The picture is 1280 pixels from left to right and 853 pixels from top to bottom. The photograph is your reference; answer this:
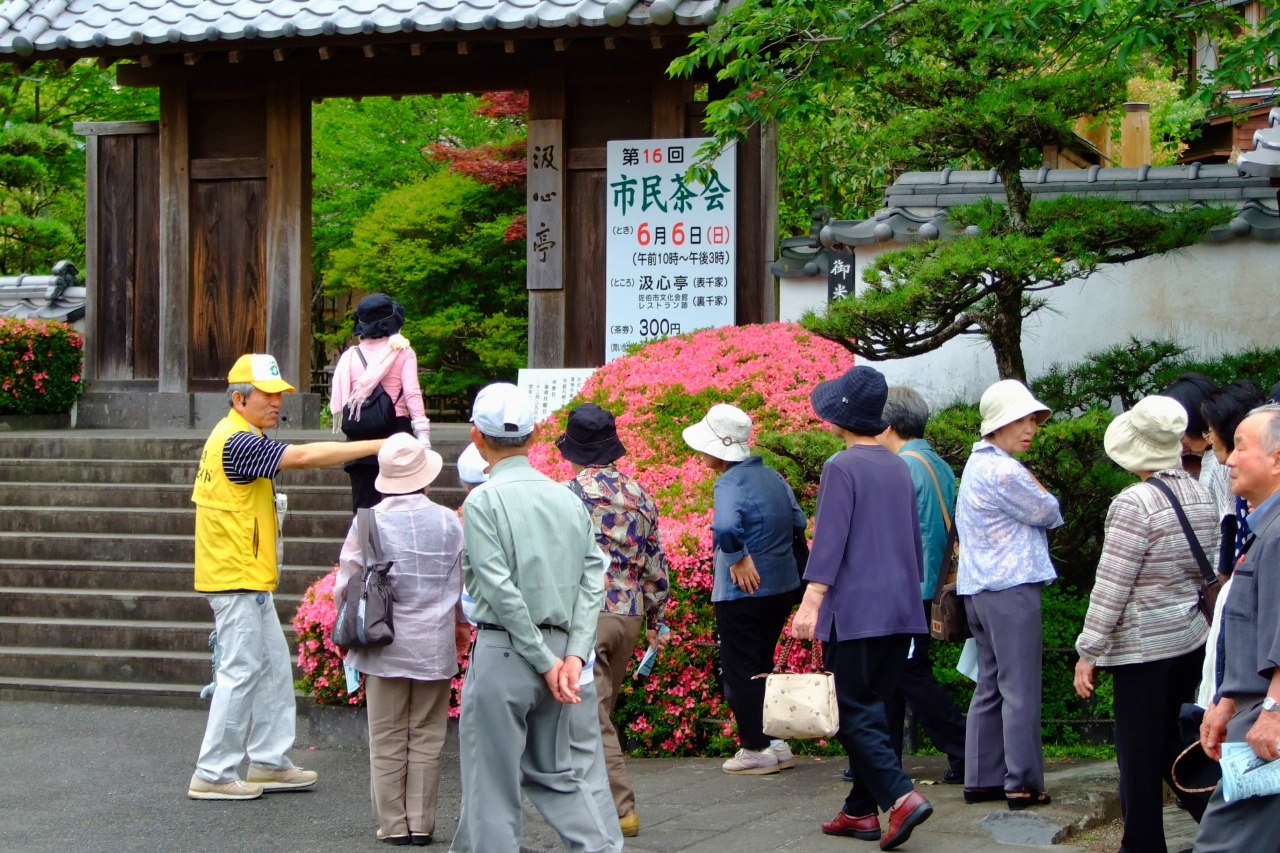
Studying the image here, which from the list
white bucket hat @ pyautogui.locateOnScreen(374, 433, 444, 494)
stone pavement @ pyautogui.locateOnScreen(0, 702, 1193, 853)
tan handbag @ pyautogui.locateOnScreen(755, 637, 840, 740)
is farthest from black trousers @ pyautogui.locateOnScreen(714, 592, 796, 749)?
white bucket hat @ pyautogui.locateOnScreen(374, 433, 444, 494)

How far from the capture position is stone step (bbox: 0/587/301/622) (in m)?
10.2

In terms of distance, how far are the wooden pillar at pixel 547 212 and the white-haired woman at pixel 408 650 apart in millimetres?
7241

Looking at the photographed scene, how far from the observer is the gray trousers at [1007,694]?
6.16 metres

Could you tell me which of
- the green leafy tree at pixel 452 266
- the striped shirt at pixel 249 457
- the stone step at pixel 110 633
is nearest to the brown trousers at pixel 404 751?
the striped shirt at pixel 249 457

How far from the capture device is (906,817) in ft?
18.5

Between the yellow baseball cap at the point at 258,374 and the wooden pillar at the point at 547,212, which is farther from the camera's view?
the wooden pillar at the point at 547,212

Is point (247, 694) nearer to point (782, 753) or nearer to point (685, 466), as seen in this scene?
point (782, 753)

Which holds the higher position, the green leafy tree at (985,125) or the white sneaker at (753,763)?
the green leafy tree at (985,125)

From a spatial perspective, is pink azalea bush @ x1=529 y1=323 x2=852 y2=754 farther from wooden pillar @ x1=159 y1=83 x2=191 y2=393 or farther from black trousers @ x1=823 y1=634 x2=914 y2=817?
wooden pillar @ x1=159 y1=83 x2=191 y2=393

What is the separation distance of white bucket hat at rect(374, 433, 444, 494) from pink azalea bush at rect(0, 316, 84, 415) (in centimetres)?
994

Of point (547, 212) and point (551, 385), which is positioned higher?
point (547, 212)

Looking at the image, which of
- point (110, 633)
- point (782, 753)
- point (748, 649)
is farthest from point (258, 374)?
point (110, 633)

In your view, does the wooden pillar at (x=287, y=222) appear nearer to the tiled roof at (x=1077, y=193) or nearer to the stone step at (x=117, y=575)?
the stone step at (x=117, y=575)

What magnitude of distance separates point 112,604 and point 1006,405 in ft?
22.8
